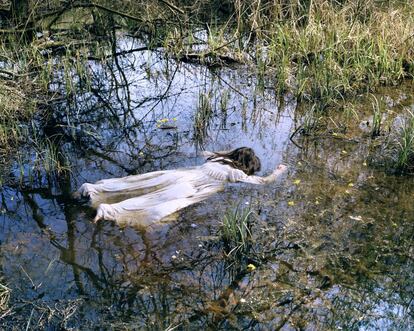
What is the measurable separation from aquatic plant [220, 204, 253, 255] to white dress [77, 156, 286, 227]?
0.68m

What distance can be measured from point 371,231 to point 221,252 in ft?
4.42

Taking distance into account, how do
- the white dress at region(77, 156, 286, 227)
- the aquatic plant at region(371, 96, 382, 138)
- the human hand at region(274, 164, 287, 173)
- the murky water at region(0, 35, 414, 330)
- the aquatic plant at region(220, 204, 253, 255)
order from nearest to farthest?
the murky water at region(0, 35, 414, 330)
the aquatic plant at region(220, 204, 253, 255)
the white dress at region(77, 156, 286, 227)
the human hand at region(274, 164, 287, 173)
the aquatic plant at region(371, 96, 382, 138)

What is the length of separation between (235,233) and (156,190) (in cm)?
119

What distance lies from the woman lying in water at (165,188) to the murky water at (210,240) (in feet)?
0.45

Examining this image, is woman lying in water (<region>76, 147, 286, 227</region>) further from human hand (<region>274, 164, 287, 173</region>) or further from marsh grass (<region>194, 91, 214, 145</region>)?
marsh grass (<region>194, 91, 214, 145</region>)

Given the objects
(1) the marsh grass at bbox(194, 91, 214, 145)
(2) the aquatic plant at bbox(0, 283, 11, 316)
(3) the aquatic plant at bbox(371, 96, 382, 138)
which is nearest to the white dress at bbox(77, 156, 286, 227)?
(1) the marsh grass at bbox(194, 91, 214, 145)

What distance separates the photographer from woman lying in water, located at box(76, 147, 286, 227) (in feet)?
14.6

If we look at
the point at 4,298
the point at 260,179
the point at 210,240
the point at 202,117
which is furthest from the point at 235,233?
the point at 202,117

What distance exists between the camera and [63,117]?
642cm

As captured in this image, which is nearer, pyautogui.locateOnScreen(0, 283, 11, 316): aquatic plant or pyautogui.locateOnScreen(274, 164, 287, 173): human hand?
pyautogui.locateOnScreen(0, 283, 11, 316): aquatic plant

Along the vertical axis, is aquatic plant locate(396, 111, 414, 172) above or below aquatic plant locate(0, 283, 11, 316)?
above

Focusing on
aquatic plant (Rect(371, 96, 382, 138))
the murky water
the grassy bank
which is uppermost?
the grassy bank

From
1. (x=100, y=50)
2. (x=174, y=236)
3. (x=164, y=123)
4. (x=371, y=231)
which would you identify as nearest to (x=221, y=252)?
(x=174, y=236)

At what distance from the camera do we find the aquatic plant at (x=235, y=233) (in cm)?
396
